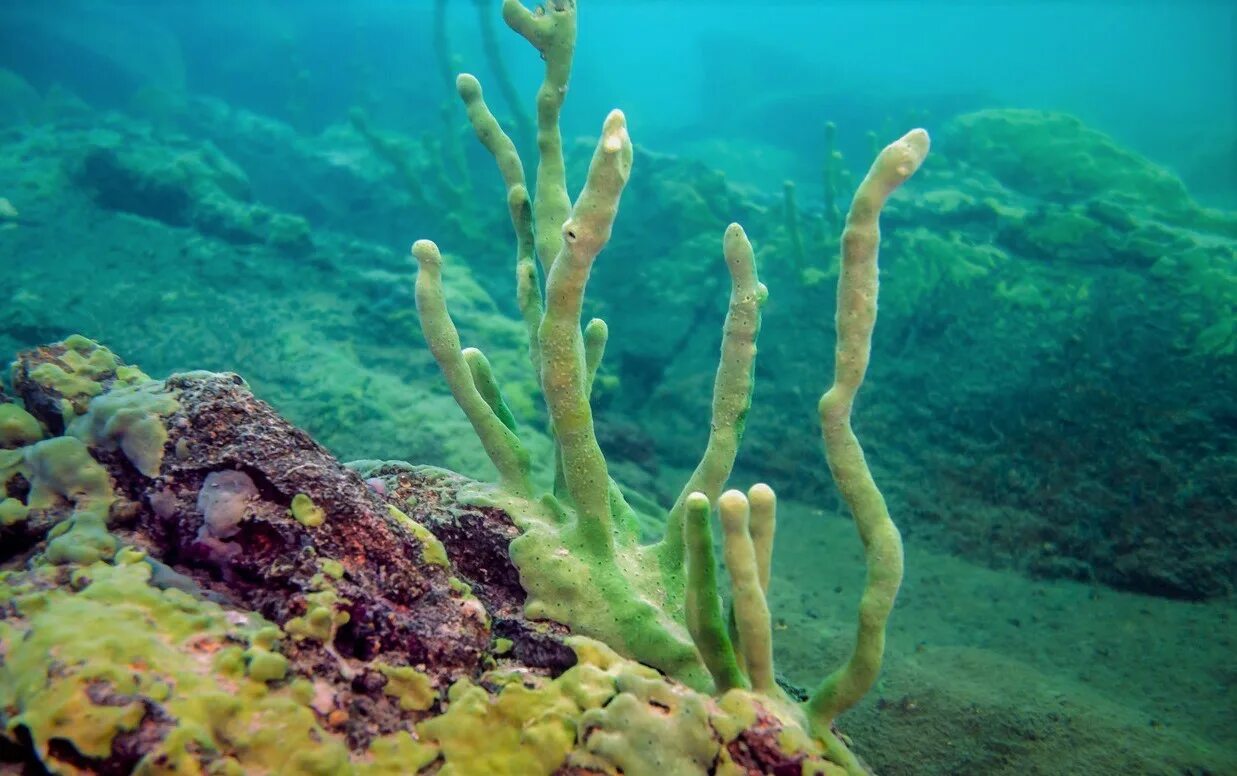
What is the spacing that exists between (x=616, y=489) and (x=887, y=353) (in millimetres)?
5085

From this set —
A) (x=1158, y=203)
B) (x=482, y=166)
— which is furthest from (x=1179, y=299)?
(x=482, y=166)

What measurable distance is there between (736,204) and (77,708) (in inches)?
368

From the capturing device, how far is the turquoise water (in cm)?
375

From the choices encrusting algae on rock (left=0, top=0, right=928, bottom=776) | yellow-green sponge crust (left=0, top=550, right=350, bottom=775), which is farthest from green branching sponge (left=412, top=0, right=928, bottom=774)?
yellow-green sponge crust (left=0, top=550, right=350, bottom=775)

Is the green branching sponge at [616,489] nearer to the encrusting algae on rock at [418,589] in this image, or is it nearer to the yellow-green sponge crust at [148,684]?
the encrusting algae on rock at [418,589]

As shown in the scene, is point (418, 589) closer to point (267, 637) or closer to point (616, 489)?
point (267, 637)

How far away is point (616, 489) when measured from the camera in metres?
2.51

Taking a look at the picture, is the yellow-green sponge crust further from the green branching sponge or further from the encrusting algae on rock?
the green branching sponge

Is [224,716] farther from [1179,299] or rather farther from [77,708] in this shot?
[1179,299]

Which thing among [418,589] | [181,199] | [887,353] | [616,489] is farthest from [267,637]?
[181,199]

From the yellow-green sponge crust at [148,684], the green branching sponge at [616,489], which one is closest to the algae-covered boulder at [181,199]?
the green branching sponge at [616,489]

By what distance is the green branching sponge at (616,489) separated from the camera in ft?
5.12

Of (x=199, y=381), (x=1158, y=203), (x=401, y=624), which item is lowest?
(x=401, y=624)

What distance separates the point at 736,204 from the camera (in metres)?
9.44
